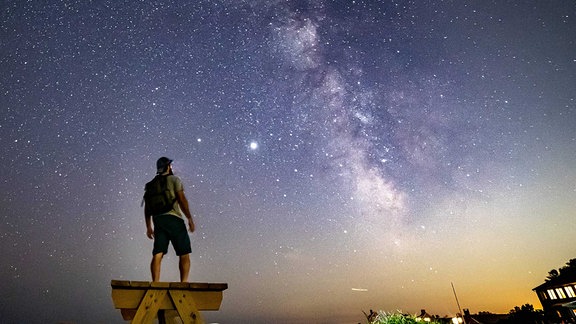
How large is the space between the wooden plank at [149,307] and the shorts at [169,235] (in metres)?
1.20

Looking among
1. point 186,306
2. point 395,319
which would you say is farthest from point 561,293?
point 186,306

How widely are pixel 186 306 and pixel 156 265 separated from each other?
1173 mm

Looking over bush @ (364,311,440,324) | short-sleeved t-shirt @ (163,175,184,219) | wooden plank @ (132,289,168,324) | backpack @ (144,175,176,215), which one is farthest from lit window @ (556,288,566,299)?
wooden plank @ (132,289,168,324)

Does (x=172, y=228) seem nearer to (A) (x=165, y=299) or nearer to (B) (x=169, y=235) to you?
(B) (x=169, y=235)

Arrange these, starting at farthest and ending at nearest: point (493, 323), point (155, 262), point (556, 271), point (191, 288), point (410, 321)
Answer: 1. point (556, 271)
2. point (493, 323)
3. point (410, 321)
4. point (155, 262)
5. point (191, 288)

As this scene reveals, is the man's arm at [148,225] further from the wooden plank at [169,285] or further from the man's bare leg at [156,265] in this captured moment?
the wooden plank at [169,285]

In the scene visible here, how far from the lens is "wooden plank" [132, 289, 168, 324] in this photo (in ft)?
10.1

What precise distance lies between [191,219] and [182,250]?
1.57 feet

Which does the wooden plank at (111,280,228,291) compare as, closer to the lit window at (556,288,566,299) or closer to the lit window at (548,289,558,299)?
the lit window at (556,288,566,299)

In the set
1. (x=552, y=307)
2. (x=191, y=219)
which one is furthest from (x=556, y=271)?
(x=191, y=219)

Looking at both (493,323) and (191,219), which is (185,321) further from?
(493,323)

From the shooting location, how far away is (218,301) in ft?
11.8

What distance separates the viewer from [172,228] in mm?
4477

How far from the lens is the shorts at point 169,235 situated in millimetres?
4434
